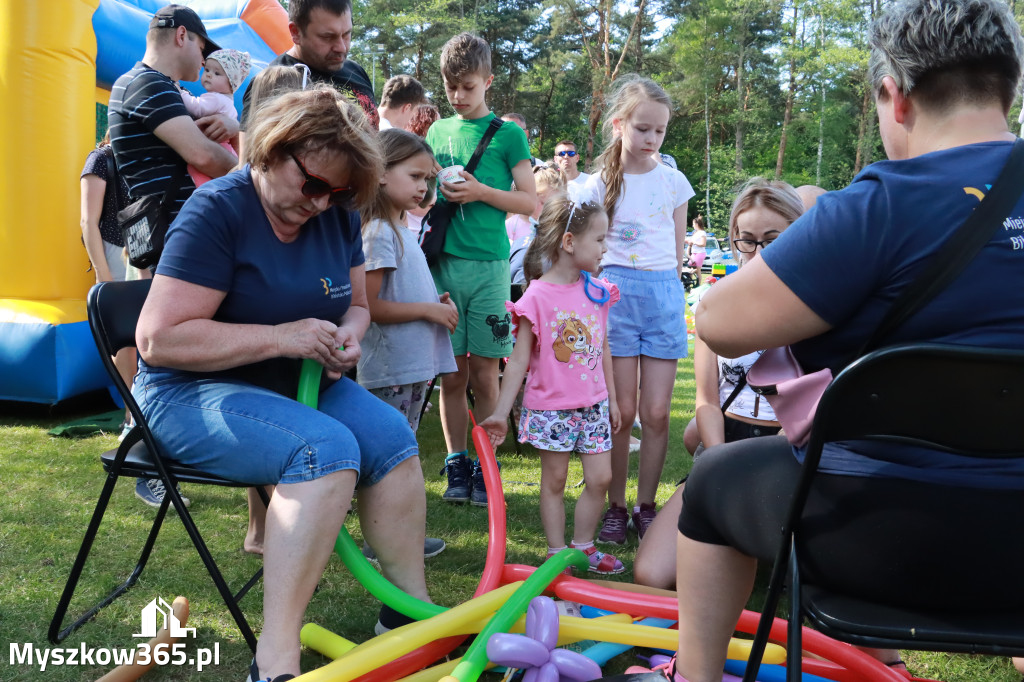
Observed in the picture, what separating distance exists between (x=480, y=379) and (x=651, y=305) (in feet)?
3.14

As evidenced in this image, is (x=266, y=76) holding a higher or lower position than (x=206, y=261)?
higher

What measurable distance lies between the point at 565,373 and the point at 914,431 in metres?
1.90

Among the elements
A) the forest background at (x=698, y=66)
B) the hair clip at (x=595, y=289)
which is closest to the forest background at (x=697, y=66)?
the forest background at (x=698, y=66)

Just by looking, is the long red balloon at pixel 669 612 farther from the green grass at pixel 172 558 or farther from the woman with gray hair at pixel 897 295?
the woman with gray hair at pixel 897 295

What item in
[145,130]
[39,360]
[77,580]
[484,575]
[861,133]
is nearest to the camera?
[77,580]

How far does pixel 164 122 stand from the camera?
10.8ft

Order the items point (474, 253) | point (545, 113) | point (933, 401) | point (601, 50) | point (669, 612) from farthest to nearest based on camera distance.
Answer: point (545, 113) → point (601, 50) → point (474, 253) → point (669, 612) → point (933, 401)

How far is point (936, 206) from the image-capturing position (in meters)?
1.34

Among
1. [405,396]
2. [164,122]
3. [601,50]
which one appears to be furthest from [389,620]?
[601,50]

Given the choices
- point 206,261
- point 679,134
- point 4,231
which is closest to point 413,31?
point 679,134

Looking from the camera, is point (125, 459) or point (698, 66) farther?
point (698, 66)

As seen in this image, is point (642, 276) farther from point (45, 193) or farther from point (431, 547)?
point (45, 193)

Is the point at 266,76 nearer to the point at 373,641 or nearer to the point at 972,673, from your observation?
the point at 373,641

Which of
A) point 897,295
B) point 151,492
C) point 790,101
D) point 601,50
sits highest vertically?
point 601,50
